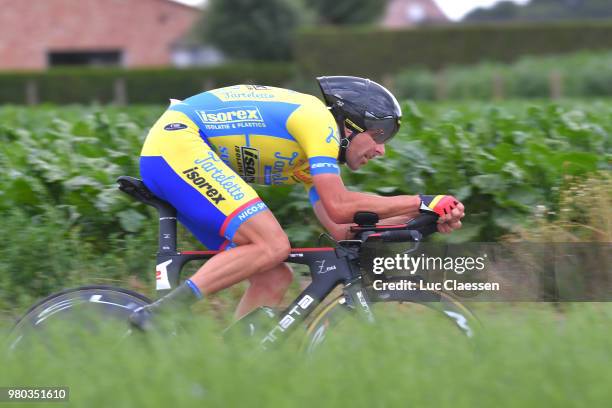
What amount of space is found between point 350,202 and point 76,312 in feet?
4.73

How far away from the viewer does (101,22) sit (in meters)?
57.3

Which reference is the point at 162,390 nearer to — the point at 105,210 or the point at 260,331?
the point at 260,331

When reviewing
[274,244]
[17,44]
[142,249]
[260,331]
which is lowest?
[17,44]

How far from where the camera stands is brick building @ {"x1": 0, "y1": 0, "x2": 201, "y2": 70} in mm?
56781

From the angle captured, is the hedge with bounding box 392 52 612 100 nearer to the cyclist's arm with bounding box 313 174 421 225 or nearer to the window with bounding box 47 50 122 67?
the window with bounding box 47 50 122 67

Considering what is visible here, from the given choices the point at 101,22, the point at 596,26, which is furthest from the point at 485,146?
the point at 101,22

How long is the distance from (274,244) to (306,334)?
1.53 feet

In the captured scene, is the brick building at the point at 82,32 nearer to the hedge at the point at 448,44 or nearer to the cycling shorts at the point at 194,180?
the hedge at the point at 448,44

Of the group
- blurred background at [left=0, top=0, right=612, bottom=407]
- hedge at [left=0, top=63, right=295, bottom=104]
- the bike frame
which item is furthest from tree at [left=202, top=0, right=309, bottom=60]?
the bike frame

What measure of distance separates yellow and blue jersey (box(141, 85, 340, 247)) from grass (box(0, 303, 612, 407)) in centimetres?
74

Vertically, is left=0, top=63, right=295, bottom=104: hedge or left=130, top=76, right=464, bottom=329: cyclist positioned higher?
left=130, top=76, right=464, bottom=329: cyclist

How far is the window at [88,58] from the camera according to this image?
192ft

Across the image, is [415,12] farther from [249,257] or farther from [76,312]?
[76,312]

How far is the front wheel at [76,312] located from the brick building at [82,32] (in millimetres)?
53859
